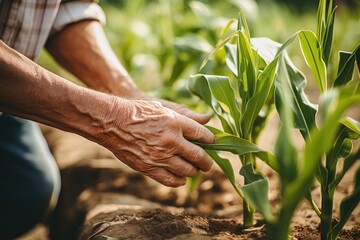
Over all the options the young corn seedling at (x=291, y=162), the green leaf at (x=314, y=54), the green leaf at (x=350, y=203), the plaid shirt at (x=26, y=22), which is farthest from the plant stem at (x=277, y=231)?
the plaid shirt at (x=26, y=22)

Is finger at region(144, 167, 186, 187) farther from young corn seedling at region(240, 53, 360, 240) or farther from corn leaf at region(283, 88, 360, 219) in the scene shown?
corn leaf at region(283, 88, 360, 219)

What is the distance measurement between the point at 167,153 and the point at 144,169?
0.08m

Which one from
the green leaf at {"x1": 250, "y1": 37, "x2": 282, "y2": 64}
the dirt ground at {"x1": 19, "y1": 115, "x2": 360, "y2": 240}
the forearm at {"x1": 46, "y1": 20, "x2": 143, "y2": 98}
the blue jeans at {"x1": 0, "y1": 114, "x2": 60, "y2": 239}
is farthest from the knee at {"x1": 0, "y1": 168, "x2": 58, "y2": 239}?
the green leaf at {"x1": 250, "y1": 37, "x2": 282, "y2": 64}

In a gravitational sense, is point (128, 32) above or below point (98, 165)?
above

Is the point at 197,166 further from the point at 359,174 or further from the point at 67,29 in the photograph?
the point at 67,29

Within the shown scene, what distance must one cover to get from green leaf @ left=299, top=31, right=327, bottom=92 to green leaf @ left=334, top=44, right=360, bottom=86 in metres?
0.04

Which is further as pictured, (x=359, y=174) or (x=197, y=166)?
(x=197, y=166)

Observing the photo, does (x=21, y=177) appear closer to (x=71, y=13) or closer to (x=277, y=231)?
(x=71, y=13)

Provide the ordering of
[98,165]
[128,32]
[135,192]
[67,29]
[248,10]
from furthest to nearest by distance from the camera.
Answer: [128,32] → [248,10] → [98,165] → [135,192] → [67,29]

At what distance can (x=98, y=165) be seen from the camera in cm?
175

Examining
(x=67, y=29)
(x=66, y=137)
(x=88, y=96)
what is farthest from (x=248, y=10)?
(x=88, y=96)

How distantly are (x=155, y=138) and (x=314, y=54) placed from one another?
427mm

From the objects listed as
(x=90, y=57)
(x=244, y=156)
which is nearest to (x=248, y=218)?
(x=244, y=156)

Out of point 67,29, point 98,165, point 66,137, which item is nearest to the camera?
point 67,29
